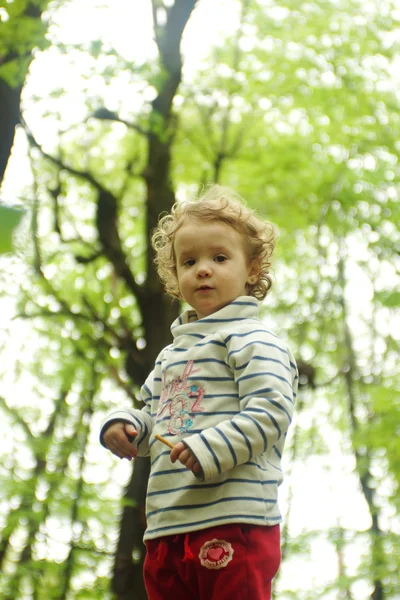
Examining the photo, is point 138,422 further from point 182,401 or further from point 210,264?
point 210,264

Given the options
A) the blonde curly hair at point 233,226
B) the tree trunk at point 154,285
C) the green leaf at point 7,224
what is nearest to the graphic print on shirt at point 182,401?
the blonde curly hair at point 233,226

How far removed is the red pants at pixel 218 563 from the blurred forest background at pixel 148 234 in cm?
152

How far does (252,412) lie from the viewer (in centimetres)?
150

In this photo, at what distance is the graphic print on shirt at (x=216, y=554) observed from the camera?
1497mm

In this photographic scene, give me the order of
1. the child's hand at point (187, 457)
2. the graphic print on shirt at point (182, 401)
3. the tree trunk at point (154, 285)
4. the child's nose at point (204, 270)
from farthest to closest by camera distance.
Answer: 1. the tree trunk at point (154, 285)
2. the child's nose at point (204, 270)
3. the graphic print on shirt at point (182, 401)
4. the child's hand at point (187, 457)

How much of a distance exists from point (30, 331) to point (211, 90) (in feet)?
13.3

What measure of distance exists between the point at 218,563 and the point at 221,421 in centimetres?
29

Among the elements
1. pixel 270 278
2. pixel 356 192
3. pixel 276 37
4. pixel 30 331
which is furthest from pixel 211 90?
pixel 270 278

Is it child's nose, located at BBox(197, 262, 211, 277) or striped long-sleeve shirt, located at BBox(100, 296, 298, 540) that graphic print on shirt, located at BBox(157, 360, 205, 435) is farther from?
child's nose, located at BBox(197, 262, 211, 277)

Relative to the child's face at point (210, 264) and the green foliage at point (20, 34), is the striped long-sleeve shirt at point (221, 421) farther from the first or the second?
the green foliage at point (20, 34)

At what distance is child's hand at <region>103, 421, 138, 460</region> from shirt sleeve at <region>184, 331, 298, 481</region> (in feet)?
0.96

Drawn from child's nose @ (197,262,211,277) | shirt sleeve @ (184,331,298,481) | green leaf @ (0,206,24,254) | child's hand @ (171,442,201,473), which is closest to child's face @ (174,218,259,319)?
child's nose @ (197,262,211,277)

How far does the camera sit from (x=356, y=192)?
7.07 meters

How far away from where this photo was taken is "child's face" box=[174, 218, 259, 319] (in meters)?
1.76
